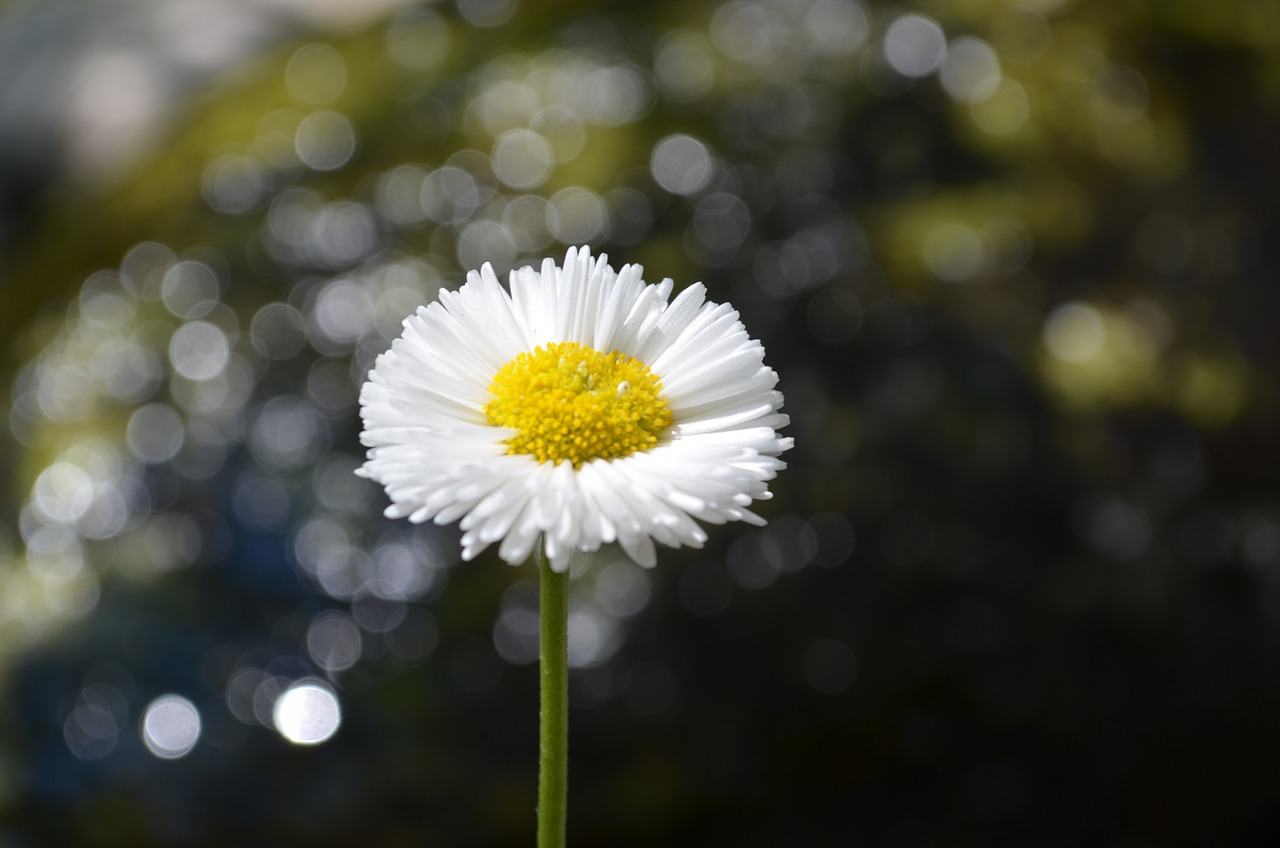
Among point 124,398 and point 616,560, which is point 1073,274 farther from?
point 124,398

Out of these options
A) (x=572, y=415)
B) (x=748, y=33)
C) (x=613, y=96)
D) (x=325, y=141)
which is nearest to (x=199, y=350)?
(x=325, y=141)

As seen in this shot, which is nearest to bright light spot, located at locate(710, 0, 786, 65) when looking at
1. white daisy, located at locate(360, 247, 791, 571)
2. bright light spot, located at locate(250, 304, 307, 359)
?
bright light spot, located at locate(250, 304, 307, 359)

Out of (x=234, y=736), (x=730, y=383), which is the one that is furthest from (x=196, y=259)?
(x=730, y=383)

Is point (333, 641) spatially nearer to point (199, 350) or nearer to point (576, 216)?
point (199, 350)

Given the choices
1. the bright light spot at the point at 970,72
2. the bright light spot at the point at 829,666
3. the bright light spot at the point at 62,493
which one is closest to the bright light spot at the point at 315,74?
the bright light spot at the point at 62,493

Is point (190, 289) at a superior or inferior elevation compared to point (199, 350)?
superior

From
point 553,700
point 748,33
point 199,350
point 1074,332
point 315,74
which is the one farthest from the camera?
point 315,74
